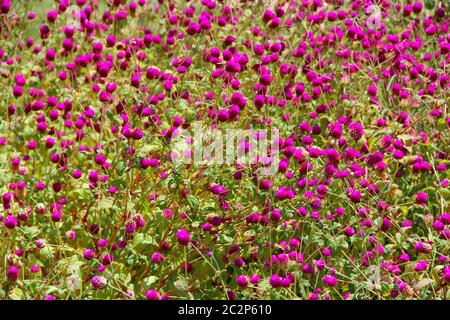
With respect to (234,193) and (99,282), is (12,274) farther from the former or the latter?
(234,193)

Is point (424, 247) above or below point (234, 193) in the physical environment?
below

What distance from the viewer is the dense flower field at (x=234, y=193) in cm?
284

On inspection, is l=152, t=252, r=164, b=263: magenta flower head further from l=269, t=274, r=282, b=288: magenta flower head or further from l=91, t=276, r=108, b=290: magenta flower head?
l=269, t=274, r=282, b=288: magenta flower head

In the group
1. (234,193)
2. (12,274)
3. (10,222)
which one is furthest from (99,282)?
(234,193)

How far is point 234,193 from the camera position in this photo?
3186 millimetres

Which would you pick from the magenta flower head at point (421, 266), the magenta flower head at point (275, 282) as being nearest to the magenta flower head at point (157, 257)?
the magenta flower head at point (275, 282)

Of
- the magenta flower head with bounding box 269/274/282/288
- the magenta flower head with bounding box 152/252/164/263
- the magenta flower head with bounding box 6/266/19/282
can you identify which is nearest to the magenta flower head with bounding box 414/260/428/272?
the magenta flower head with bounding box 269/274/282/288

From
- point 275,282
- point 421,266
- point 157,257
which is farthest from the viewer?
point 157,257

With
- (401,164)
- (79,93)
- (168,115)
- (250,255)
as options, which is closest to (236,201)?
(250,255)

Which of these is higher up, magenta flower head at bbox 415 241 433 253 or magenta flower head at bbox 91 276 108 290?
magenta flower head at bbox 415 241 433 253

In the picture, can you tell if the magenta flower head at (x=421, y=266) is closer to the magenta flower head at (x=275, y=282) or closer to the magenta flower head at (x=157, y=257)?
the magenta flower head at (x=275, y=282)

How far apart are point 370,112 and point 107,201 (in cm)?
138

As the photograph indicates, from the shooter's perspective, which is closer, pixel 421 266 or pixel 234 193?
pixel 421 266

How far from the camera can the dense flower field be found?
2.84 meters
